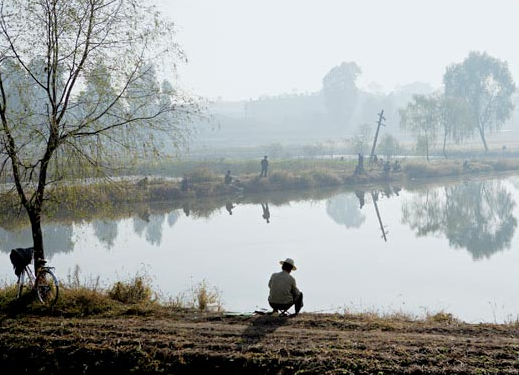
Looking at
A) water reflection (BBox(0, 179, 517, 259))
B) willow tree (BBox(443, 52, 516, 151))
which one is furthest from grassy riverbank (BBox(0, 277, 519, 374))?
willow tree (BBox(443, 52, 516, 151))

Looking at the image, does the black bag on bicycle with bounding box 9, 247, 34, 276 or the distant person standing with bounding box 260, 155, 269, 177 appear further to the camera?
the distant person standing with bounding box 260, 155, 269, 177

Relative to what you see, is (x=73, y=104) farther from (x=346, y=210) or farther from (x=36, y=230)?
(x=346, y=210)

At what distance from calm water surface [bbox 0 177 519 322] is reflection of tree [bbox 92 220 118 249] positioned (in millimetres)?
57

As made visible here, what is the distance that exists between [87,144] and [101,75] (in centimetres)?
128

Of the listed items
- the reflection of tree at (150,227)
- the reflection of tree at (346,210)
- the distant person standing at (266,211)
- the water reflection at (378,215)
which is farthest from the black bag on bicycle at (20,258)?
the reflection of tree at (346,210)

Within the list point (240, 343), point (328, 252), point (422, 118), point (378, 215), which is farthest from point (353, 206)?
point (422, 118)

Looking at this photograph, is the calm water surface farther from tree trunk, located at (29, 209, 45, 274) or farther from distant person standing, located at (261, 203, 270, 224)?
tree trunk, located at (29, 209, 45, 274)

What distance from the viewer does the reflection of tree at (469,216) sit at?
62.2 feet

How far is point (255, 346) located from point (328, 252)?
1070cm

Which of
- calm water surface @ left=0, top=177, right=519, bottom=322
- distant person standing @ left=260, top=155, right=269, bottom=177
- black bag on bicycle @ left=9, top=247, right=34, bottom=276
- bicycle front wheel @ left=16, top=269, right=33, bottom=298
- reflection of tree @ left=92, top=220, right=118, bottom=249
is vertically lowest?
calm water surface @ left=0, top=177, right=519, bottom=322

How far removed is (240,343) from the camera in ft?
22.9

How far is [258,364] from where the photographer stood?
252 inches

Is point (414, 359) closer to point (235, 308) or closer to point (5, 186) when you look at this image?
point (235, 308)

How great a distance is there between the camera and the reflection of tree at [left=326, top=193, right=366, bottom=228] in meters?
24.3
